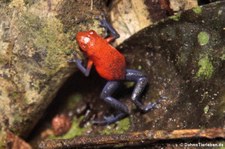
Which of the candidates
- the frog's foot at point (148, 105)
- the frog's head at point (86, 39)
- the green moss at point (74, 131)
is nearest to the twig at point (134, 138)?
the frog's foot at point (148, 105)

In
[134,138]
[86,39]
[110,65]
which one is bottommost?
[134,138]

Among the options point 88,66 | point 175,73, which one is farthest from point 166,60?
point 88,66

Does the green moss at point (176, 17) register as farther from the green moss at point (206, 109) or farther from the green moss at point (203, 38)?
the green moss at point (206, 109)

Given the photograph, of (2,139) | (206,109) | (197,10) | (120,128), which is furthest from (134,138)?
(2,139)

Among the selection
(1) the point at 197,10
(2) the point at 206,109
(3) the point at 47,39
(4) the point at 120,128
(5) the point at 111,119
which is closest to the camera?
(2) the point at 206,109

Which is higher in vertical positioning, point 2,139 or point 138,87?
point 138,87

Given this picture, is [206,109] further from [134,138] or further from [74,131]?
[74,131]
